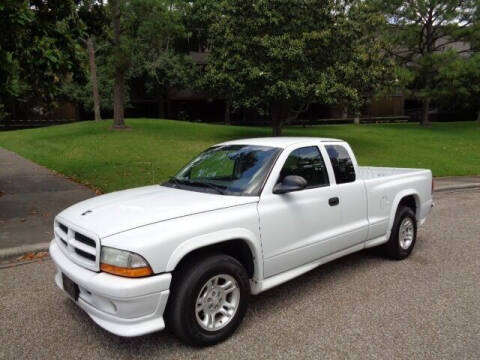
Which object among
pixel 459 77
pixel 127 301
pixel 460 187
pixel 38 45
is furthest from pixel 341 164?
pixel 459 77

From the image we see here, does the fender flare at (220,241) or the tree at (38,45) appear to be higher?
the tree at (38,45)

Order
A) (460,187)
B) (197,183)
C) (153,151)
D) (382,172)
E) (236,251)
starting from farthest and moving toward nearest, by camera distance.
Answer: (153,151), (460,187), (382,172), (197,183), (236,251)

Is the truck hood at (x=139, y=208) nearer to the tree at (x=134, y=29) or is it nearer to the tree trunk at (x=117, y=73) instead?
the tree at (x=134, y=29)

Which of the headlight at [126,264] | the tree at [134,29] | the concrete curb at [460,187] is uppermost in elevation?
the tree at [134,29]

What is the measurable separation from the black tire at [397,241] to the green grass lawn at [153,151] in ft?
22.0

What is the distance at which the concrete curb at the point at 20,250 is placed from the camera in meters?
5.70

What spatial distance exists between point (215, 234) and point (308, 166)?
158 centimetres

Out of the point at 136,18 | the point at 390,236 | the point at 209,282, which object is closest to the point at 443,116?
the point at 136,18

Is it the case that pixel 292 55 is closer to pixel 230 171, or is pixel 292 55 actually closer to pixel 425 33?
pixel 230 171

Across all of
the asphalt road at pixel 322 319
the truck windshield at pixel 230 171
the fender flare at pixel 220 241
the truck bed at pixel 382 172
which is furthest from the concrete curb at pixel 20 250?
the truck bed at pixel 382 172

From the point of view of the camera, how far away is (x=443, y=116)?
4700 cm

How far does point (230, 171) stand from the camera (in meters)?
4.48

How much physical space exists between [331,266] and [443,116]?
4779cm

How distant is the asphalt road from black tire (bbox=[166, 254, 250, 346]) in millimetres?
116
